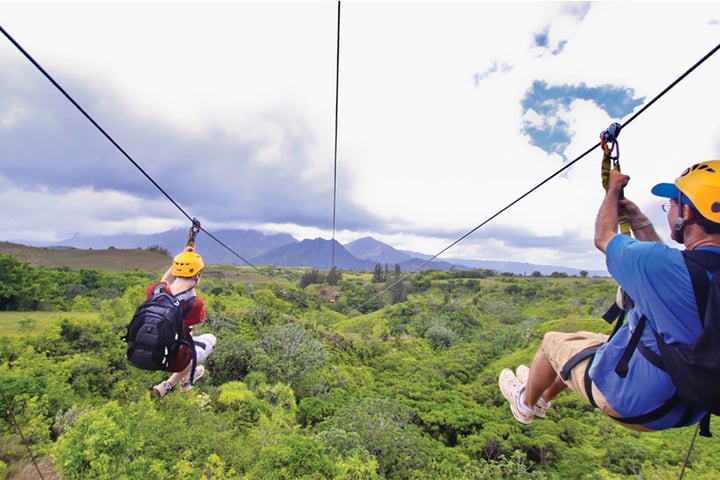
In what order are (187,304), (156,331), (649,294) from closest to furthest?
1. (649,294)
2. (156,331)
3. (187,304)

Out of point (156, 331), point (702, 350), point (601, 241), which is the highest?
point (601, 241)

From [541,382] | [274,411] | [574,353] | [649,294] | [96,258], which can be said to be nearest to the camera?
[649,294]

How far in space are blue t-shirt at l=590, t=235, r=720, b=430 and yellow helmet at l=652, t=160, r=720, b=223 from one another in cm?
18

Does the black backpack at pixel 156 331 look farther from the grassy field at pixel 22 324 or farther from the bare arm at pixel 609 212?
the grassy field at pixel 22 324

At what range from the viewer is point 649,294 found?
1404 millimetres

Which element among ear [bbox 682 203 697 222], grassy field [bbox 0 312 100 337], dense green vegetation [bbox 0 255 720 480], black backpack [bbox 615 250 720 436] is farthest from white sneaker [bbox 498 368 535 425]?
grassy field [bbox 0 312 100 337]

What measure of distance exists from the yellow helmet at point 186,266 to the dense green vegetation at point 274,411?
222 cm

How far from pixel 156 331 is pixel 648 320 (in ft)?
10.9

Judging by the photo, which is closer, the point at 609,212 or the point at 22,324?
the point at 609,212

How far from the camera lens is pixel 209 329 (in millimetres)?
31109

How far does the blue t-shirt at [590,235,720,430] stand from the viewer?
134 centimetres

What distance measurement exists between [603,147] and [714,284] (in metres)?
1.05

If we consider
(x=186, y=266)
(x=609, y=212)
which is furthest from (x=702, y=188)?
(x=186, y=266)

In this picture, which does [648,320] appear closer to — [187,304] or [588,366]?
[588,366]
